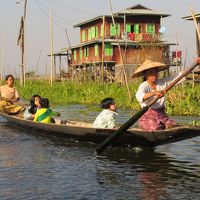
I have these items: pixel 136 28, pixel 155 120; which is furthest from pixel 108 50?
pixel 155 120

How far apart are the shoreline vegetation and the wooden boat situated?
565 cm

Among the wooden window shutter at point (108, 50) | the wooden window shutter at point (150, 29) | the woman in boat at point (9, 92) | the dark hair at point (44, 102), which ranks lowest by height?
the dark hair at point (44, 102)

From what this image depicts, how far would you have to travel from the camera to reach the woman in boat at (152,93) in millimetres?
7546

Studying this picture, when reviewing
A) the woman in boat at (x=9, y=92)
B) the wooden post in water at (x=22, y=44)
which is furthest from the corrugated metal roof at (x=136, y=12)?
the woman in boat at (x=9, y=92)

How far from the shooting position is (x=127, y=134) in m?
8.28

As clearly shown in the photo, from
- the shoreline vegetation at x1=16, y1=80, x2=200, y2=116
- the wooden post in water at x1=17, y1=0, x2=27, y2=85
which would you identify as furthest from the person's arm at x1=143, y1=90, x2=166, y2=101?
the wooden post in water at x1=17, y1=0, x2=27, y2=85

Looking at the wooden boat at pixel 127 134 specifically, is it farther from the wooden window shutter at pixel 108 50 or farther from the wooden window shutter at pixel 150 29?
the wooden window shutter at pixel 150 29

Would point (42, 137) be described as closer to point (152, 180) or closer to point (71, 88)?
point (152, 180)

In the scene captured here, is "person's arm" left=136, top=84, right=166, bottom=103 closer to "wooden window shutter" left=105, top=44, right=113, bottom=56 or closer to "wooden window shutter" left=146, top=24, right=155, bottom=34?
"wooden window shutter" left=105, top=44, right=113, bottom=56

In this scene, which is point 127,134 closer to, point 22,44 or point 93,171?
point 93,171

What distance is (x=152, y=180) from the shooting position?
6.57 metres

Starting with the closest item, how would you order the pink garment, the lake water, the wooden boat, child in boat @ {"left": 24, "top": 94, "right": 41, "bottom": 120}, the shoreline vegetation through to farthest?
1. the lake water
2. the wooden boat
3. the pink garment
4. child in boat @ {"left": 24, "top": 94, "right": 41, "bottom": 120}
5. the shoreline vegetation

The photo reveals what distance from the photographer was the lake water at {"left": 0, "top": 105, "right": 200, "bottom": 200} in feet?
19.3

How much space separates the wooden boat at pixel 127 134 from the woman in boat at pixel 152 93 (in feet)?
0.62
